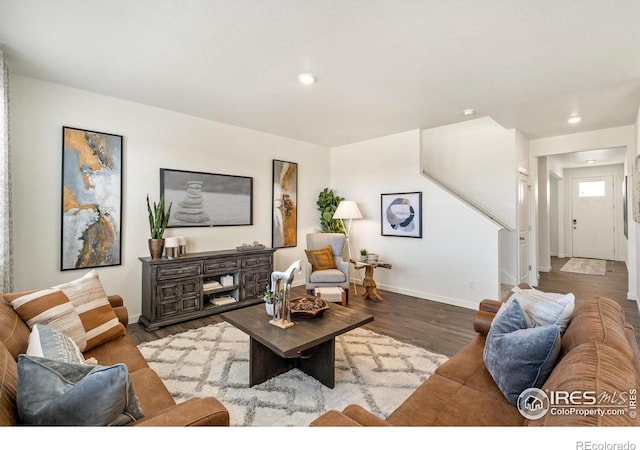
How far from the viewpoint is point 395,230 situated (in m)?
4.91

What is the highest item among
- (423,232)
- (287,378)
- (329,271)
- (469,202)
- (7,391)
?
(469,202)

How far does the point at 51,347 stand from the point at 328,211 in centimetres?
449

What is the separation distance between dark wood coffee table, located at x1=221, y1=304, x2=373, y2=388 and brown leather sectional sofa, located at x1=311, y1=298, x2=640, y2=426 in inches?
30.2

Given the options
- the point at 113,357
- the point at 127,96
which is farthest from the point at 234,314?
the point at 127,96

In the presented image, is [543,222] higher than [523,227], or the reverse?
[543,222]

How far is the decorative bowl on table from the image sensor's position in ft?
7.60

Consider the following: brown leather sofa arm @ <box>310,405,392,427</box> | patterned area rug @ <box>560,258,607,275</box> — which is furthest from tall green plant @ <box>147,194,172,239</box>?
patterned area rug @ <box>560,258,607,275</box>

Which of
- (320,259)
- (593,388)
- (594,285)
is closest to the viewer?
(593,388)

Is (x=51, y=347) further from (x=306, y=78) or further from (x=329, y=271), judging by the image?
(x=329, y=271)

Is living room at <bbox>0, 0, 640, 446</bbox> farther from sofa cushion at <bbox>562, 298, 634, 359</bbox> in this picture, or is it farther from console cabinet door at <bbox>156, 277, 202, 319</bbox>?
sofa cushion at <bbox>562, 298, 634, 359</bbox>

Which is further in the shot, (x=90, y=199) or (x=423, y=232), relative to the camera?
(x=423, y=232)

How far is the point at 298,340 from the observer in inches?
76.0

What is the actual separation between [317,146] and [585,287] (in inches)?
213

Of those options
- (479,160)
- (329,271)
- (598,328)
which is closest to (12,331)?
(598,328)
